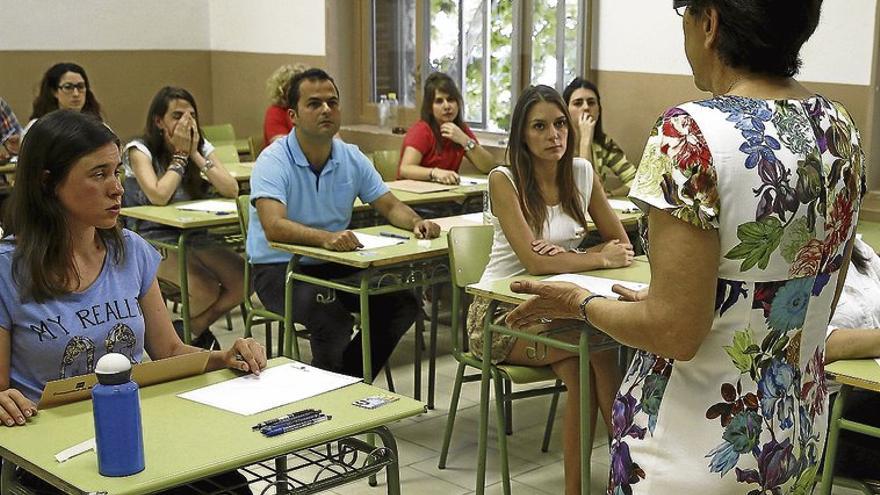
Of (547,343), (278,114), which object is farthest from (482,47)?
(547,343)

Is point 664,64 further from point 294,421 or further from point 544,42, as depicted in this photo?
point 294,421

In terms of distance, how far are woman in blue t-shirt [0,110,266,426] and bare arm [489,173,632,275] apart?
131 centimetres

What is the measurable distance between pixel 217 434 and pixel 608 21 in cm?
465

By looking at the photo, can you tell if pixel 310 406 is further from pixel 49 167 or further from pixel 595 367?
pixel 595 367

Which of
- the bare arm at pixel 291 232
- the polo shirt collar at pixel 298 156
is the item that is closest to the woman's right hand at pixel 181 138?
the polo shirt collar at pixel 298 156

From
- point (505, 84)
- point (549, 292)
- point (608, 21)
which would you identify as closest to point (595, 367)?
point (549, 292)

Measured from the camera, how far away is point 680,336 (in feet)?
5.01

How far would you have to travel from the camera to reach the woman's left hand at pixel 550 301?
1.75 meters

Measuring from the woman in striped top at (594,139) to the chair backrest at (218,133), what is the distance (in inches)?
124

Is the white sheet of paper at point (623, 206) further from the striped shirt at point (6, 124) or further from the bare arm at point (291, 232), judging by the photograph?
the striped shirt at point (6, 124)

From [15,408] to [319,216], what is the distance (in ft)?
7.81

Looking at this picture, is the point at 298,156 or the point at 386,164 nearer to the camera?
the point at 298,156

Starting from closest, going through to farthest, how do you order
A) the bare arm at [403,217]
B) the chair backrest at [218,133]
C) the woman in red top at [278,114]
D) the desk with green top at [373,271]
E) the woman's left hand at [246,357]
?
the woman's left hand at [246,357], the desk with green top at [373,271], the bare arm at [403,217], the woman in red top at [278,114], the chair backrest at [218,133]

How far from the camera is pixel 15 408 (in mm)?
2057
